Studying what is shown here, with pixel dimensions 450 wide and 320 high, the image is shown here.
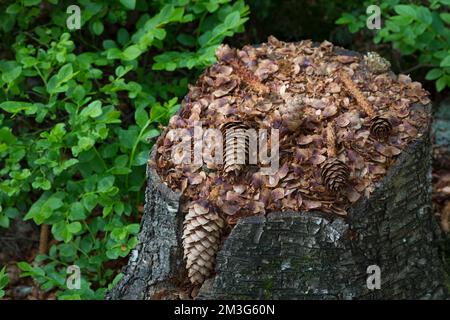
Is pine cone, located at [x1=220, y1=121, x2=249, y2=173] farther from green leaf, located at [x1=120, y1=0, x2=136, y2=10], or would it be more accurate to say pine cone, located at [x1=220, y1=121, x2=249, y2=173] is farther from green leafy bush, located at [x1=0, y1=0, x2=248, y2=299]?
green leaf, located at [x1=120, y1=0, x2=136, y2=10]

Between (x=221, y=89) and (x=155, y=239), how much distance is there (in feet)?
1.97

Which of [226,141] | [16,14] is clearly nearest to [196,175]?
[226,141]

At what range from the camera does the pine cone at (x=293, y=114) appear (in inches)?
90.0

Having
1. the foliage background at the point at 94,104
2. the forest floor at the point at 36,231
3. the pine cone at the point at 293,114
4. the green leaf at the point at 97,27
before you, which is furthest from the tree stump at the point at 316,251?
the green leaf at the point at 97,27

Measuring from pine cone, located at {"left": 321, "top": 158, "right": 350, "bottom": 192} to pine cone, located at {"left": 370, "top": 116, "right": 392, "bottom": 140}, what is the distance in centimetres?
20

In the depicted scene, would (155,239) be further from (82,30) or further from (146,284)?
(82,30)

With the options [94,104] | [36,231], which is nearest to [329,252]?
[94,104]

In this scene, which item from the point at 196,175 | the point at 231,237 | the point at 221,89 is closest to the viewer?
the point at 231,237

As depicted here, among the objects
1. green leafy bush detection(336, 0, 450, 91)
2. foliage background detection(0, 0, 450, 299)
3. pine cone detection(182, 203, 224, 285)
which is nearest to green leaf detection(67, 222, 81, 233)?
foliage background detection(0, 0, 450, 299)

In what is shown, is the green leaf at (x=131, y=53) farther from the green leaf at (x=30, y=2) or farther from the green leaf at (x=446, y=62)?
the green leaf at (x=446, y=62)

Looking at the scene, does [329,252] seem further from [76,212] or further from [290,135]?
[76,212]

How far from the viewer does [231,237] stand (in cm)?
211

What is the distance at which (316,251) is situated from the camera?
6.88ft

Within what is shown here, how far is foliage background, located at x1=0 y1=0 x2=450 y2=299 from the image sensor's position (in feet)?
8.96
